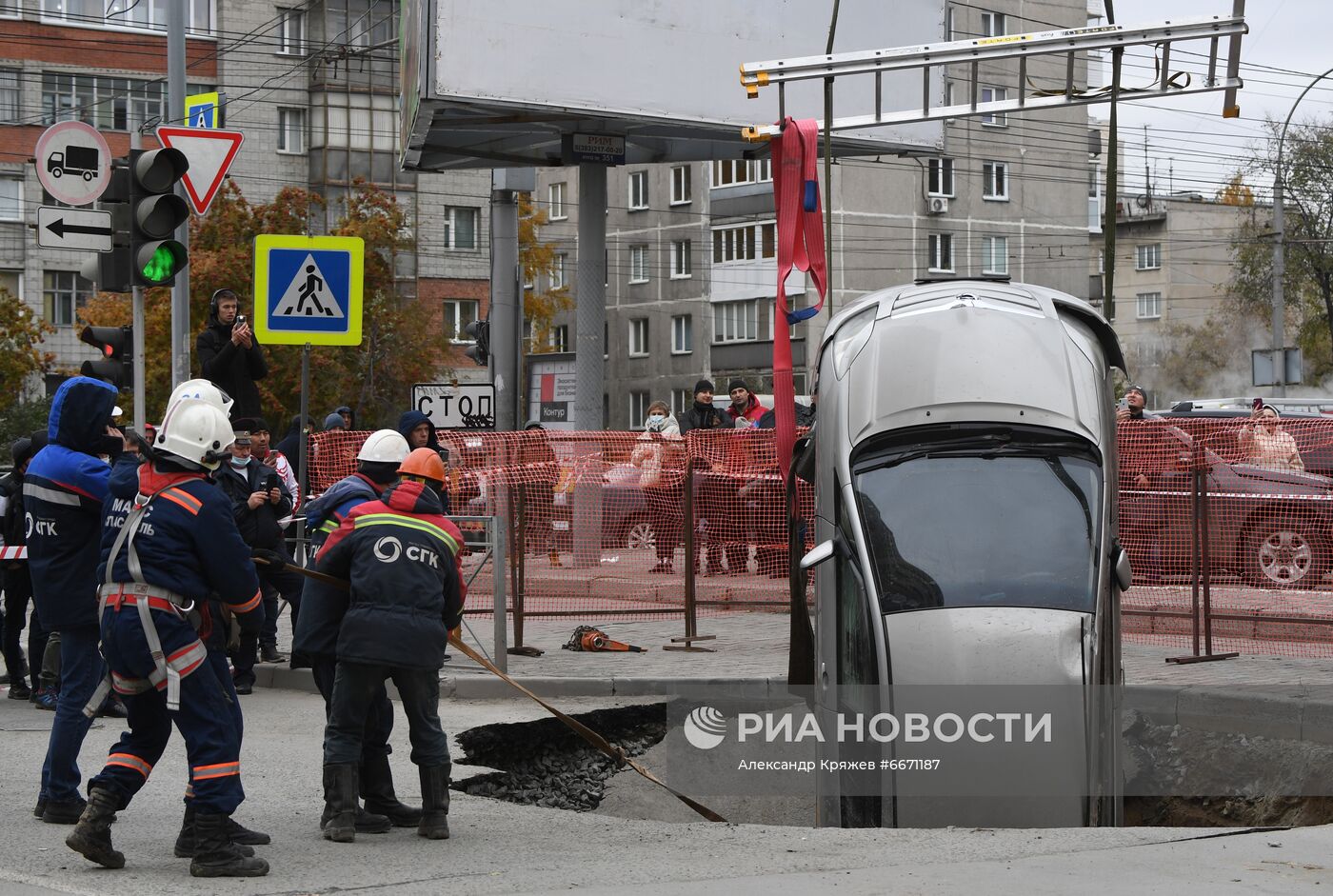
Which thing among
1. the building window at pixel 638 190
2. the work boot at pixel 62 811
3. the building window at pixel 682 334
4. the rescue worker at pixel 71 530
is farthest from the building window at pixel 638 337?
the work boot at pixel 62 811

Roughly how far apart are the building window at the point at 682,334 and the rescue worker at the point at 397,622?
56.4m

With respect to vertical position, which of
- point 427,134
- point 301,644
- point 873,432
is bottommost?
point 301,644

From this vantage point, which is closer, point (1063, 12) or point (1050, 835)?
point (1050, 835)

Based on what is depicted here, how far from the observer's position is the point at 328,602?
7.01 m

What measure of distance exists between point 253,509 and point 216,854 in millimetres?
5177

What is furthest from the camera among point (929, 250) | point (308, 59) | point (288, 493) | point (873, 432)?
point (929, 250)

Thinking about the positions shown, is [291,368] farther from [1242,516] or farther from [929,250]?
[1242,516]

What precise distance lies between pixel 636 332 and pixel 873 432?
189ft

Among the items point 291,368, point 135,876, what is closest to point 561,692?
point 135,876

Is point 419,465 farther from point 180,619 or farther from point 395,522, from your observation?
point 180,619

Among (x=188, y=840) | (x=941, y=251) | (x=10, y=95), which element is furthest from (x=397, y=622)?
(x=941, y=251)

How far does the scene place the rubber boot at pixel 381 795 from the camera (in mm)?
7270

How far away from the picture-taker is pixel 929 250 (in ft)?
189

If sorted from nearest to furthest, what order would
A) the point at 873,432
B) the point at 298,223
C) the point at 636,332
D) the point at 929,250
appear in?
the point at 873,432 → the point at 298,223 → the point at 929,250 → the point at 636,332
